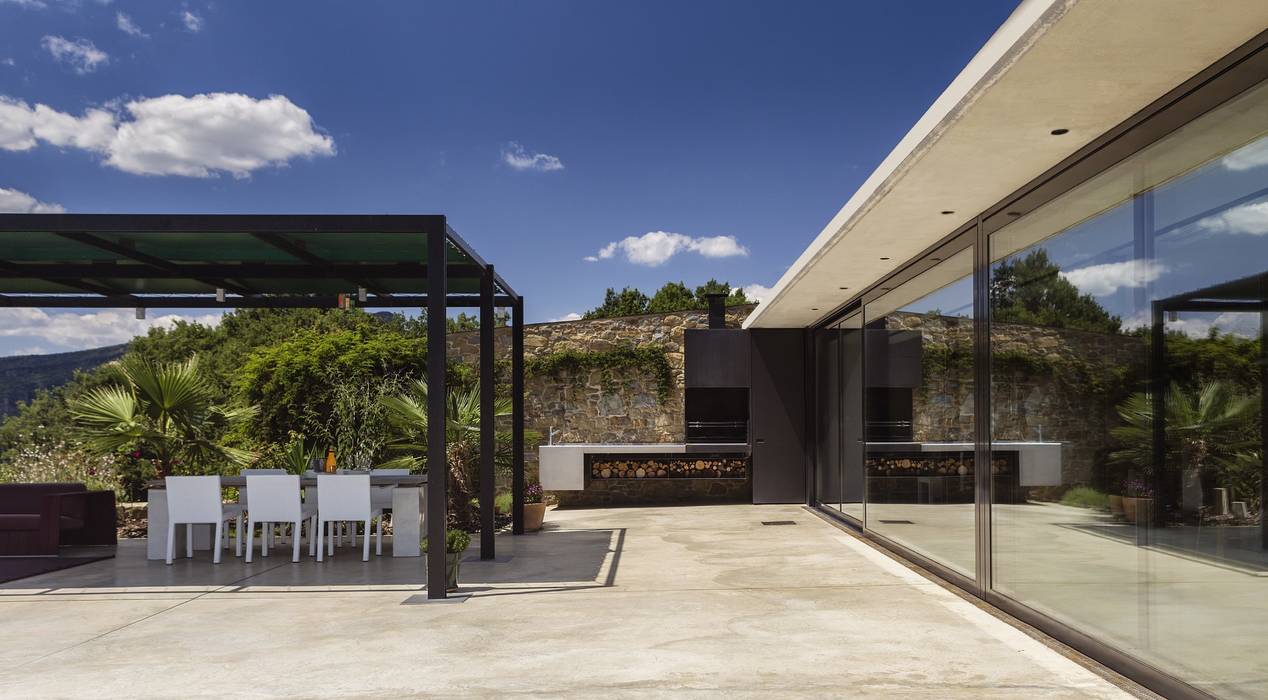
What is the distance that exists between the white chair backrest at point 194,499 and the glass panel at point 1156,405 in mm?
6507

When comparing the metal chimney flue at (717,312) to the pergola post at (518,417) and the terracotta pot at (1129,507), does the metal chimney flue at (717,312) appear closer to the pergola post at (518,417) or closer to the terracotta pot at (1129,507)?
the pergola post at (518,417)

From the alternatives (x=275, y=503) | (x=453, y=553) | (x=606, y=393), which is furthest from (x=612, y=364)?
(x=453, y=553)

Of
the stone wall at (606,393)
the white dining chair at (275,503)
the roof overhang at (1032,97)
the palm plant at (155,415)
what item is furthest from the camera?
the stone wall at (606,393)

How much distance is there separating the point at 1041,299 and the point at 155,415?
8.96 m

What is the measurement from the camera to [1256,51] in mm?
3432

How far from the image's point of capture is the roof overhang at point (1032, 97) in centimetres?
326

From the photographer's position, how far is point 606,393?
529 inches

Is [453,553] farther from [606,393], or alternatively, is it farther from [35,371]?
[35,371]

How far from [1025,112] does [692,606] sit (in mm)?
3619

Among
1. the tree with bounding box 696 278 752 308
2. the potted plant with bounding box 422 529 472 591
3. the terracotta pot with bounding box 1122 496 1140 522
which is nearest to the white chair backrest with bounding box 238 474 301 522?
the potted plant with bounding box 422 529 472 591

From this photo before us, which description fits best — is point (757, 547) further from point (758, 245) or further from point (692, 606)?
point (758, 245)

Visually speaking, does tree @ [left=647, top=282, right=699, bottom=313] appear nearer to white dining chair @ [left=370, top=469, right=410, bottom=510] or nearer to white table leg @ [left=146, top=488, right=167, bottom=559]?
white dining chair @ [left=370, top=469, right=410, bottom=510]

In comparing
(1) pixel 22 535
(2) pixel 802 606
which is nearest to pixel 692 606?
(2) pixel 802 606

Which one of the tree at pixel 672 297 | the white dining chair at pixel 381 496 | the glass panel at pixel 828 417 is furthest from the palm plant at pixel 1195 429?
the tree at pixel 672 297
